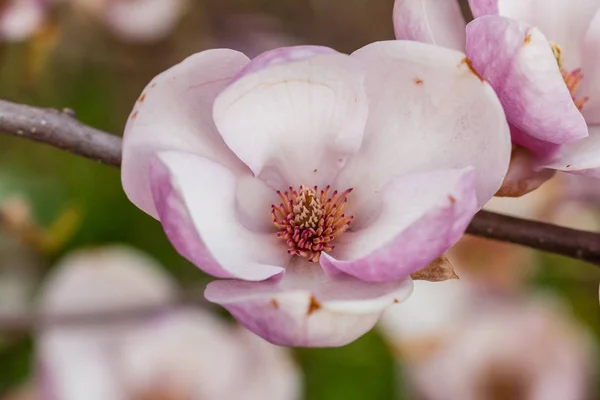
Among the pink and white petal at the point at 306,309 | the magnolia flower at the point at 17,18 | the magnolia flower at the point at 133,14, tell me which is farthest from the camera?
the magnolia flower at the point at 133,14

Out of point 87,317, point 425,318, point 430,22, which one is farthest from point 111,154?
point 425,318

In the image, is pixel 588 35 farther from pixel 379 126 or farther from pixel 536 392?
pixel 536 392

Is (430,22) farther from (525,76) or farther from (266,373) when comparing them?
(266,373)

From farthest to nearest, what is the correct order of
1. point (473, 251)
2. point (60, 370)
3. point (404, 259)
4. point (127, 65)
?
point (127, 65) → point (473, 251) → point (60, 370) → point (404, 259)

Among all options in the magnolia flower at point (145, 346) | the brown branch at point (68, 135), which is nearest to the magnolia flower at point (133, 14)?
the magnolia flower at point (145, 346)

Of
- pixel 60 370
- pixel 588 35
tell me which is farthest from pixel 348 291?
pixel 60 370

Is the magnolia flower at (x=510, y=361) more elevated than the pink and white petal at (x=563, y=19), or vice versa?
the pink and white petal at (x=563, y=19)

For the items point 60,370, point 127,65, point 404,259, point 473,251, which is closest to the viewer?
point 404,259

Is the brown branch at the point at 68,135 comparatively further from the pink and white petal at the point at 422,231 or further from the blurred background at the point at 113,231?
the blurred background at the point at 113,231
